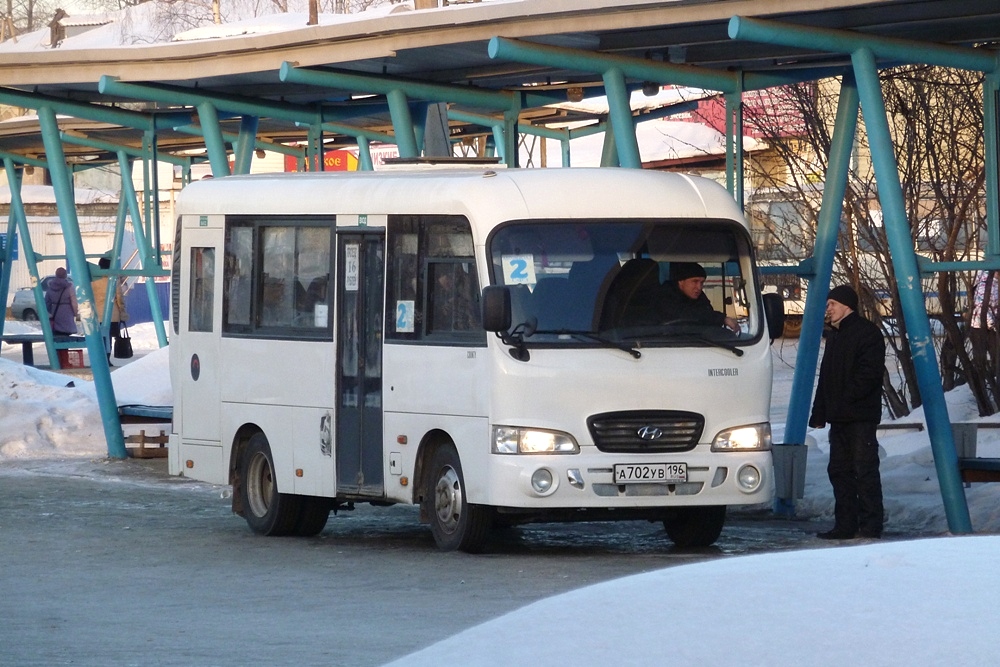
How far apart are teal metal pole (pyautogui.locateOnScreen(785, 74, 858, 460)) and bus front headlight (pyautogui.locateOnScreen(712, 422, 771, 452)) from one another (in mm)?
3053

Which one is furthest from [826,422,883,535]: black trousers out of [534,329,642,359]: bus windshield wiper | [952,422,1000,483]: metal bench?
[534,329,642,359]: bus windshield wiper

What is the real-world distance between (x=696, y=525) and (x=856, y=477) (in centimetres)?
118

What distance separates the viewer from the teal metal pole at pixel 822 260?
14984 millimetres

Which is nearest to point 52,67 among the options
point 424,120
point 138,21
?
point 424,120

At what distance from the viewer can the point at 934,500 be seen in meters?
14.9

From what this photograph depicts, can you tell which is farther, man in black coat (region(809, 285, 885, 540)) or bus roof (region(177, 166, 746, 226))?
man in black coat (region(809, 285, 885, 540))

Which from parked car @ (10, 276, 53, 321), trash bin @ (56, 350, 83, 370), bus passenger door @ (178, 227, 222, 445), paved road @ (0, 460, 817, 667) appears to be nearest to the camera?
paved road @ (0, 460, 817, 667)

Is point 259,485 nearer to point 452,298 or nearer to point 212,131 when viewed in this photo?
point 452,298

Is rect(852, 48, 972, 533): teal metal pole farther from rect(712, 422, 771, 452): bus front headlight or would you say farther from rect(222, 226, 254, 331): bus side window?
rect(222, 226, 254, 331): bus side window

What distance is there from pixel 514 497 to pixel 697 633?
679 cm

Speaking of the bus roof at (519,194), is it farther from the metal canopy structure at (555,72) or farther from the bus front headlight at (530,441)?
the bus front headlight at (530,441)

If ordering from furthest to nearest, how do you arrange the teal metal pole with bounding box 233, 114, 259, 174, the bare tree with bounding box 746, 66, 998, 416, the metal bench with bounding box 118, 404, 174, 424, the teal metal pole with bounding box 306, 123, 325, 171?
the metal bench with bounding box 118, 404, 174, 424
the teal metal pole with bounding box 233, 114, 259, 174
the teal metal pole with bounding box 306, 123, 325, 171
the bare tree with bounding box 746, 66, 998, 416

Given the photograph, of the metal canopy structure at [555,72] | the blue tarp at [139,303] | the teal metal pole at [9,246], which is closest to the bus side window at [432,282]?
the metal canopy structure at [555,72]

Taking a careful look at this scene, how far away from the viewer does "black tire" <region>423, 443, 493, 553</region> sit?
11953 mm
